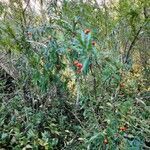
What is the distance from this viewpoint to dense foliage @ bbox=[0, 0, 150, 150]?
347 centimetres

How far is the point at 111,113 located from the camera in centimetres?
377

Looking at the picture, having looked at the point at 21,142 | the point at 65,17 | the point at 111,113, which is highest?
the point at 65,17

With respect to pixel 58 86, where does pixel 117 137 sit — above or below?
below

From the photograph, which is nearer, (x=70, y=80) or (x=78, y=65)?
(x=78, y=65)

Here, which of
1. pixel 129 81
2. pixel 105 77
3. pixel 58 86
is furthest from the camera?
pixel 129 81

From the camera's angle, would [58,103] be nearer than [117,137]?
No

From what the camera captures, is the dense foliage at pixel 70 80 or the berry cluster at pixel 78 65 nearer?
the berry cluster at pixel 78 65

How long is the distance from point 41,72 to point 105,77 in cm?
59

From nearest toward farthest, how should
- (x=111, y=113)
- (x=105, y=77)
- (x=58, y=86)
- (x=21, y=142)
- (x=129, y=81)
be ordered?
(x=105, y=77)
(x=111, y=113)
(x=58, y=86)
(x=21, y=142)
(x=129, y=81)

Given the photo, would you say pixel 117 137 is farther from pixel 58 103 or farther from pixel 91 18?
pixel 91 18

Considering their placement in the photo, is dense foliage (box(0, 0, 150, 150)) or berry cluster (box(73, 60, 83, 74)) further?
dense foliage (box(0, 0, 150, 150))

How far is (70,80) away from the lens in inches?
176

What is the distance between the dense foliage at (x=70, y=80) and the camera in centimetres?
347

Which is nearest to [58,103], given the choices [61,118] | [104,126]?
[61,118]
